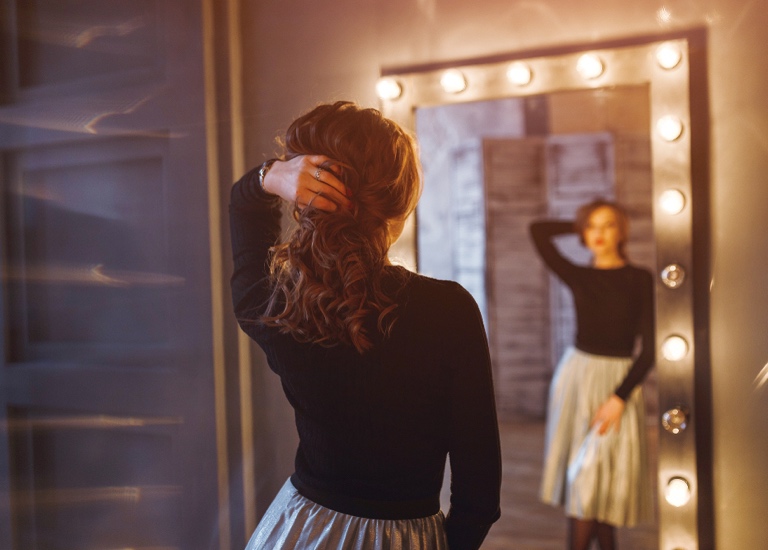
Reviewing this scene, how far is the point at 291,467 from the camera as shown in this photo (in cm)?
149

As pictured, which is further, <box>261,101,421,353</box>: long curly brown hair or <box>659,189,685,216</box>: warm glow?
<box>659,189,685,216</box>: warm glow

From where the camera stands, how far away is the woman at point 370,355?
813 millimetres

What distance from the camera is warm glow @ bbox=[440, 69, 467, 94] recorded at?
133 cm

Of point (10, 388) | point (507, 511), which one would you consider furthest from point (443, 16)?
point (10, 388)

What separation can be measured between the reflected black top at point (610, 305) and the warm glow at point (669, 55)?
0.33 meters

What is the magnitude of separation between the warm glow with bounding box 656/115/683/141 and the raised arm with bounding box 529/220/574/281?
0.23 metres

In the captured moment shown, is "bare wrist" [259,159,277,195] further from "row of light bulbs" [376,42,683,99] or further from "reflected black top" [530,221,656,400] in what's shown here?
"reflected black top" [530,221,656,400]

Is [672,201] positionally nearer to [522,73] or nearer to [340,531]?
[522,73]

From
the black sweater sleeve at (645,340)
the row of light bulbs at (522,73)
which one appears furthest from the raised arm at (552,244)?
the row of light bulbs at (522,73)

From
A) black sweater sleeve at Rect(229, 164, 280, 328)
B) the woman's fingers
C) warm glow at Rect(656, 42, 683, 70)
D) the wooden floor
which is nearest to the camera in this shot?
the woman's fingers

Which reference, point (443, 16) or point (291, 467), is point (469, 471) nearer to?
point (291, 467)

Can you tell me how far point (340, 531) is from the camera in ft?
2.83

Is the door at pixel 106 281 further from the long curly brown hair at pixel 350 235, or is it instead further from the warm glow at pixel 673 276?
the warm glow at pixel 673 276

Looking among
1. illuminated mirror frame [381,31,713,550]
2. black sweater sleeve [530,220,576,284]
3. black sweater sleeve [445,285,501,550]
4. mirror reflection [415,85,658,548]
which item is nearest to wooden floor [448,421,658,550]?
mirror reflection [415,85,658,548]
